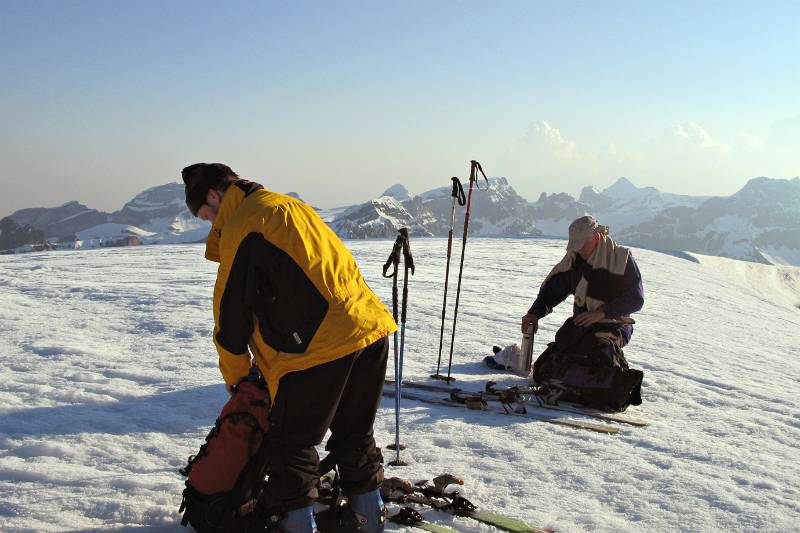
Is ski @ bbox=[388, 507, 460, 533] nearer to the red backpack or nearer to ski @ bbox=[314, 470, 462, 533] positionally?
ski @ bbox=[314, 470, 462, 533]

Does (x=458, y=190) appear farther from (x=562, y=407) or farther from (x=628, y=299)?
(x=562, y=407)

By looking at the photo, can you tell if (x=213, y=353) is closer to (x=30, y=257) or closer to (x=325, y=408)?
(x=325, y=408)

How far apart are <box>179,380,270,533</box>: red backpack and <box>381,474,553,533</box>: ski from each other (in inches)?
30.3

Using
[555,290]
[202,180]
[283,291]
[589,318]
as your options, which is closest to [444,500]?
[283,291]

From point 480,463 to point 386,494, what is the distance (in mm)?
967

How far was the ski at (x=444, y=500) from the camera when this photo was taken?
3.27 meters

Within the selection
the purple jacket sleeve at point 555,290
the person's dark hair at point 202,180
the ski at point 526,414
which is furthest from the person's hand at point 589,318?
the person's dark hair at point 202,180

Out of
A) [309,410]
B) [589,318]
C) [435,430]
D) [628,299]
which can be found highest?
[628,299]

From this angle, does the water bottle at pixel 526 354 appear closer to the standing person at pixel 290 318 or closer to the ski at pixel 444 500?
the ski at pixel 444 500

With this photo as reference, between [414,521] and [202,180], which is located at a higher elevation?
[202,180]

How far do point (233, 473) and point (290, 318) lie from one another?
2.98ft

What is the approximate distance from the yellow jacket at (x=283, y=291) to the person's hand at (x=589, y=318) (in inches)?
148

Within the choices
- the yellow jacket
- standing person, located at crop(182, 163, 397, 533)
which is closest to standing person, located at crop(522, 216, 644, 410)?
standing person, located at crop(182, 163, 397, 533)

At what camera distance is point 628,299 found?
6082 millimetres
